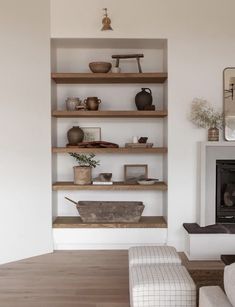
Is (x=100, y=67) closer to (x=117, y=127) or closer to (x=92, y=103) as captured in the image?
(x=92, y=103)

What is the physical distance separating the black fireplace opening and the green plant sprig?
145 cm

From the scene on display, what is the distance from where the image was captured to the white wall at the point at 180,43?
4.02 m

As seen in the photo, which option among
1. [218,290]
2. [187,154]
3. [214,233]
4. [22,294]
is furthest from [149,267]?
[187,154]

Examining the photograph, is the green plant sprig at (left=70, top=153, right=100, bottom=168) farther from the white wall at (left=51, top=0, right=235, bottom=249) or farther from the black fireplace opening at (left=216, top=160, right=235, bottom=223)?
the black fireplace opening at (left=216, top=160, right=235, bottom=223)

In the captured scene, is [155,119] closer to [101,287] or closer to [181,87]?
[181,87]

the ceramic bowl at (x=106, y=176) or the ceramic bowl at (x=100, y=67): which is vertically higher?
the ceramic bowl at (x=100, y=67)

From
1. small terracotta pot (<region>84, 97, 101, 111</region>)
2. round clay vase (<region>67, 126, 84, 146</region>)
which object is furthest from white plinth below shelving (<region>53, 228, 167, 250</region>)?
small terracotta pot (<region>84, 97, 101, 111</region>)

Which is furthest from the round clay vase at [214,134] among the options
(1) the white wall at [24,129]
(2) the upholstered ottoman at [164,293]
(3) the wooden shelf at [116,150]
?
(2) the upholstered ottoman at [164,293]

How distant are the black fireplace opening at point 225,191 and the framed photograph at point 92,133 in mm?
1454

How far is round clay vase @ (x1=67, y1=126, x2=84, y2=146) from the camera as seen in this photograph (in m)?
4.24

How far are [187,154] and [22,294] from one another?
7.33ft

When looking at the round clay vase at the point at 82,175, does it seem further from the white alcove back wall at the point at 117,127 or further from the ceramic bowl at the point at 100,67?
the ceramic bowl at the point at 100,67

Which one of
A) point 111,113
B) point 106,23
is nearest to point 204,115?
point 111,113

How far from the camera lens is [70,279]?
10.8ft
